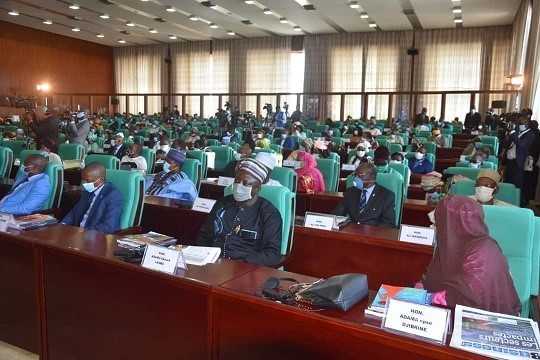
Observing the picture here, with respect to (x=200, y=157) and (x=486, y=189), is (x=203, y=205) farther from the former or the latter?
(x=200, y=157)

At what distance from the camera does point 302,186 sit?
4.90 metres

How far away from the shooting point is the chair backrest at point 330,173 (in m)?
5.52

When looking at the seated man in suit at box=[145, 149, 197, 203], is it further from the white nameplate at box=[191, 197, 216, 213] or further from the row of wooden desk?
the row of wooden desk

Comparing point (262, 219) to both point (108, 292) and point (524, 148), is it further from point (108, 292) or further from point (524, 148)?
point (524, 148)

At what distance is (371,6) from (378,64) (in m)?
4.94

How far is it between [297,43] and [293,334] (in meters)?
19.0

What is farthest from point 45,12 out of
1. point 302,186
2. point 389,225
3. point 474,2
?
point 389,225

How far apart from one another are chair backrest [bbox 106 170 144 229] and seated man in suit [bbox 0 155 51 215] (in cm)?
74

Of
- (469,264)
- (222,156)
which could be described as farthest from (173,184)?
(469,264)

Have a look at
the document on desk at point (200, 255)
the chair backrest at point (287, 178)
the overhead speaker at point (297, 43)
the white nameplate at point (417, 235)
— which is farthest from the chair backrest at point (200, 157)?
the overhead speaker at point (297, 43)

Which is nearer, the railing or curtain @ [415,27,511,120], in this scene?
curtain @ [415,27,511,120]

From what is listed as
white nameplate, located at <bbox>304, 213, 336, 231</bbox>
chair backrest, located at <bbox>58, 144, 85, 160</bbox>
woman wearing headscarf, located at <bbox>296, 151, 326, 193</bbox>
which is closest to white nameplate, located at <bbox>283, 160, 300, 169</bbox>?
woman wearing headscarf, located at <bbox>296, 151, 326, 193</bbox>

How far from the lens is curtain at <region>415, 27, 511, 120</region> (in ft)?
56.1

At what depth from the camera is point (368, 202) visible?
384 centimetres
